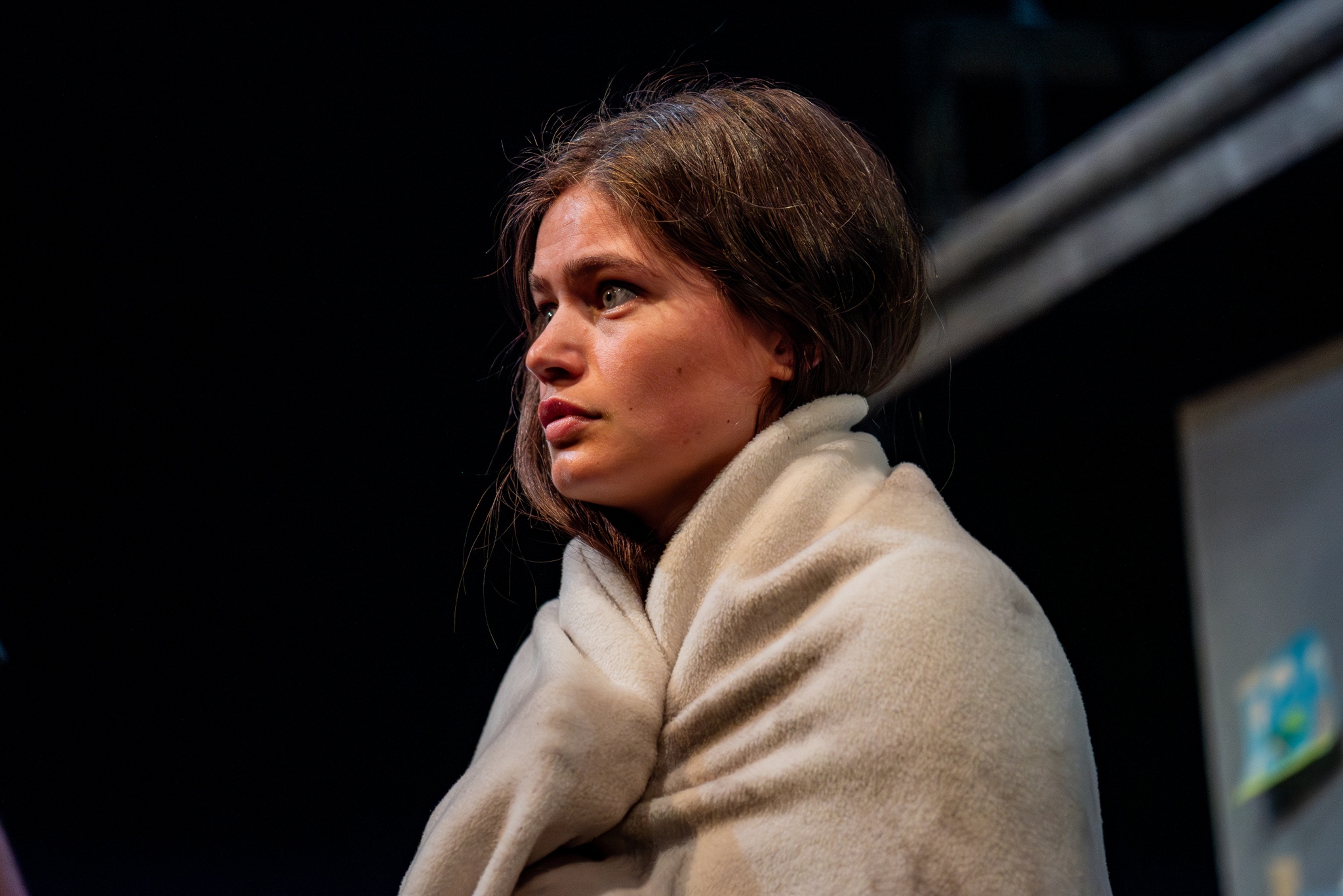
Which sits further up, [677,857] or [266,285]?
→ [266,285]

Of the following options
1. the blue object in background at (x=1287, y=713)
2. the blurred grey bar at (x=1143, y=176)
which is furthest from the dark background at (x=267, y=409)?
the blue object in background at (x=1287, y=713)

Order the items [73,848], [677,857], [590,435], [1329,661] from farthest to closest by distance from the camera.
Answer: [1329,661]
[73,848]
[590,435]
[677,857]

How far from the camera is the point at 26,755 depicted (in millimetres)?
1682

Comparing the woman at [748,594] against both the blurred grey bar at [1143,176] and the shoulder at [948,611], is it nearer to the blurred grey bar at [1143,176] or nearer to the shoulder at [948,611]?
the shoulder at [948,611]

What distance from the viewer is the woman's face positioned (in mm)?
1042

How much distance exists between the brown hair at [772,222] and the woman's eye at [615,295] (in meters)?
0.05

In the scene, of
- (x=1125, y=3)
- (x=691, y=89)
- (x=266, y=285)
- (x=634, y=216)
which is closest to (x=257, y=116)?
(x=266, y=285)

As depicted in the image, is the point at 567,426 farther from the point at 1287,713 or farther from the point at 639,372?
the point at 1287,713

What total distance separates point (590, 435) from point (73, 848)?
1113 millimetres

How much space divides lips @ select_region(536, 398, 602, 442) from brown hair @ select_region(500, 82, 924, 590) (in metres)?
0.13

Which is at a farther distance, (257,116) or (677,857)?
(257,116)

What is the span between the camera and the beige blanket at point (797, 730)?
84 centimetres

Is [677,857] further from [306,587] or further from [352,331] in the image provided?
[352,331]

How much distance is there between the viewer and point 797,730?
892 millimetres
